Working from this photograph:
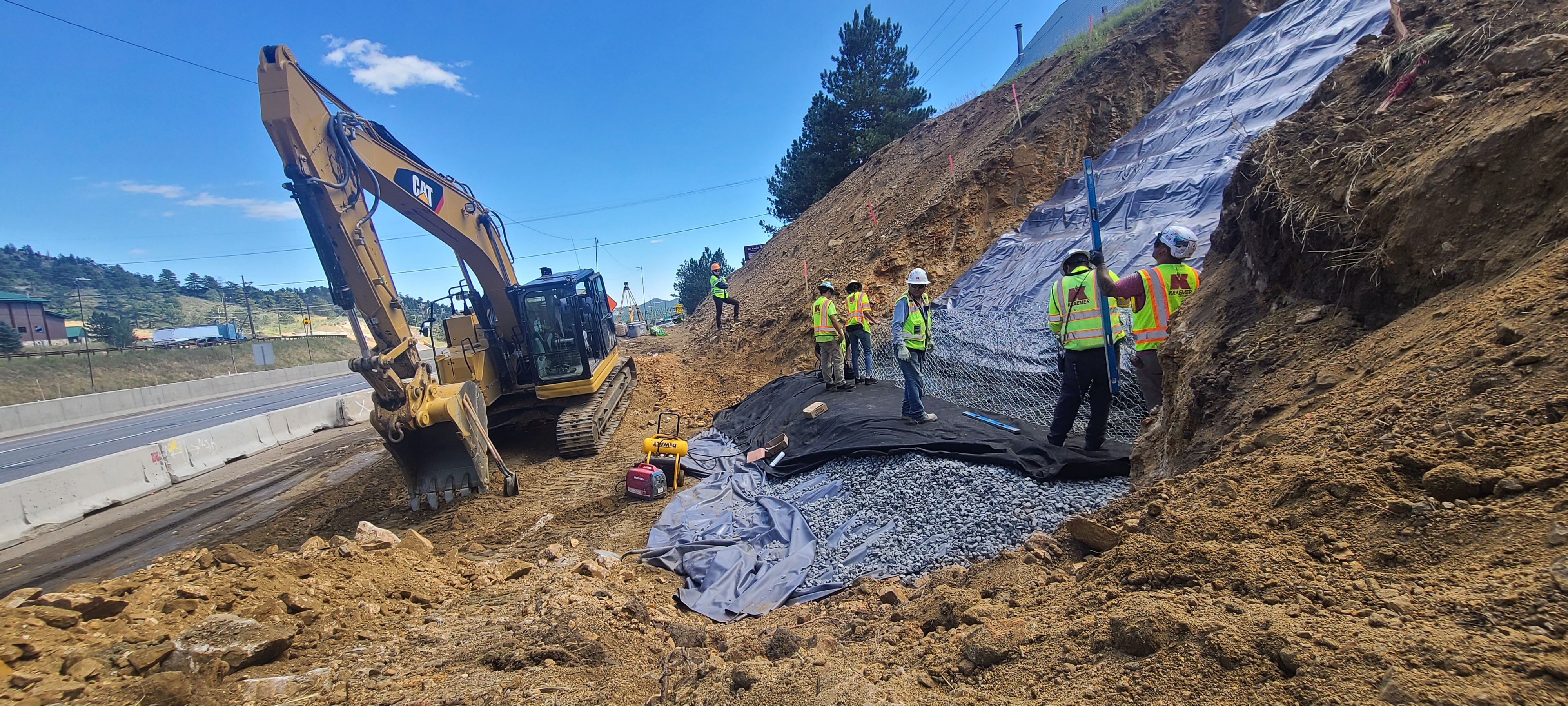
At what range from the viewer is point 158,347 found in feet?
101

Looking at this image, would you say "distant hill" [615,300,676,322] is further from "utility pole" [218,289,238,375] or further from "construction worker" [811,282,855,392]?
"construction worker" [811,282,855,392]

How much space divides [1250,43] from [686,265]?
122 ft

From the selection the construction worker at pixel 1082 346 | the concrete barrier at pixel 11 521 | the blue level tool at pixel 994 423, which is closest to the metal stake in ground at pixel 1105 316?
the construction worker at pixel 1082 346

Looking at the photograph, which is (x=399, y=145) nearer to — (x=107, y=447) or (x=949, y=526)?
(x=949, y=526)

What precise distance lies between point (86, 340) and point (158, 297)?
34527 millimetres

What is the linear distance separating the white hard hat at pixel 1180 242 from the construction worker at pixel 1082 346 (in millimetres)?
418

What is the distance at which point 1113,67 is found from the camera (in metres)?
13.6

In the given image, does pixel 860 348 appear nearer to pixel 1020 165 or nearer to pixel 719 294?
pixel 1020 165

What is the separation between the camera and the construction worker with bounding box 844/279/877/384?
853 cm

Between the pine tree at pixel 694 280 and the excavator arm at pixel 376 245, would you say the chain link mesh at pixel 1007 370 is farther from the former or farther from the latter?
the pine tree at pixel 694 280

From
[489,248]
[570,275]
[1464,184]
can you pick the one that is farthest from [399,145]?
[1464,184]

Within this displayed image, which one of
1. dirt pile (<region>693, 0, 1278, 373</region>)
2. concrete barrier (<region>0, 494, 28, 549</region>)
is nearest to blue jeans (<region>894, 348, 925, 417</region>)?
dirt pile (<region>693, 0, 1278, 373</region>)

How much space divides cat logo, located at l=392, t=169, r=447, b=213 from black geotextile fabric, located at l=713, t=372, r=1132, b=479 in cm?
462

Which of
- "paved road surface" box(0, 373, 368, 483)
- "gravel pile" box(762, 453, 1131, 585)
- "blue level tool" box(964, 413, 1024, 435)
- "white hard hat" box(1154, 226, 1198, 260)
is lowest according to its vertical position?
"gravel pile" box(762, 453, 1131, 585)
